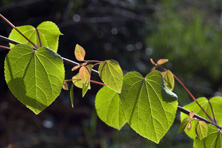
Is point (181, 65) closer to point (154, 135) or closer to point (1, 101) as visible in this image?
point (1, 101)

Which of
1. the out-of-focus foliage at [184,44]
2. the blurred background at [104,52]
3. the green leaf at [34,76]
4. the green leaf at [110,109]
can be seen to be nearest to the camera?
the green leaf at [34,76]

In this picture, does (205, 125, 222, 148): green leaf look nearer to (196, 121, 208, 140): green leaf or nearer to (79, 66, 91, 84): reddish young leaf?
(196, 121, 208, 140): green leaf

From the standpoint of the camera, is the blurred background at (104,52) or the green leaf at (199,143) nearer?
the green leaf at (199,143)

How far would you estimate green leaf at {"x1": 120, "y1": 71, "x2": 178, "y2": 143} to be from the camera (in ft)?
1.33

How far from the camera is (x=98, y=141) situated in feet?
8.25

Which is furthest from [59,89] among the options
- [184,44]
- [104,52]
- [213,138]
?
[184,44]

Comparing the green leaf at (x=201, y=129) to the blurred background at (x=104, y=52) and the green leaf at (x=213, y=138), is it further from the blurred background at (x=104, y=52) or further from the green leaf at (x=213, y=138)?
the blurred background at (x=104, y=52)

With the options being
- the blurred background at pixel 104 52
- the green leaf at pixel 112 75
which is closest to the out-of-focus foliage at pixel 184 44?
the blurred background at pixel 104 52

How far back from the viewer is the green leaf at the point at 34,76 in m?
0.38

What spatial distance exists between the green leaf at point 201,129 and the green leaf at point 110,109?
14 cm

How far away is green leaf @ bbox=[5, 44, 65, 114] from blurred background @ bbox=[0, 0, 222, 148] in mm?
1837

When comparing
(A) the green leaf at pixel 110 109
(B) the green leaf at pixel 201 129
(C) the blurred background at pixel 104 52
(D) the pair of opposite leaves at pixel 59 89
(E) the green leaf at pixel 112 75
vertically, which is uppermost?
(E) the green leaf at pixel 112 75

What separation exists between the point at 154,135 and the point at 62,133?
226 centimetres

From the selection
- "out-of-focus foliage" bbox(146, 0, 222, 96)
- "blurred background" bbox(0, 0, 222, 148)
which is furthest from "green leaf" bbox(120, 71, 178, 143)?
"out-of-focus foliage" bbox(146, 0, 222, 96)
